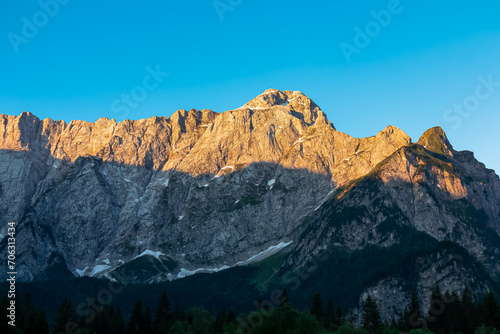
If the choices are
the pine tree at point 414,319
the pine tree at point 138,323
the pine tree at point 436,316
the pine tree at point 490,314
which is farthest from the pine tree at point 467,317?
the pine tree at point 138,323

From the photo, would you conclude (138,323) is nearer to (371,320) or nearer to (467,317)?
(371,320)

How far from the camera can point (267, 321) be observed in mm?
129250

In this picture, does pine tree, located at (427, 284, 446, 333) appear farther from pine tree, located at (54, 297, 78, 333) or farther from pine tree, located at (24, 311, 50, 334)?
pine tree, located at (24, 311, 50, 334)

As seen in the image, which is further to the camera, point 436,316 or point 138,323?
point 436,316

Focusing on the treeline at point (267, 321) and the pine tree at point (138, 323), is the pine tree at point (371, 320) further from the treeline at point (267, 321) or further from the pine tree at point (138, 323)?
the pine tree at point (138, 323)

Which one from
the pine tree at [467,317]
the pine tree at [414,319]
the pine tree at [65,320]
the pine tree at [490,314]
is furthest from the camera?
the pine tree at [414,319]

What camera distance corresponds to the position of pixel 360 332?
132 m

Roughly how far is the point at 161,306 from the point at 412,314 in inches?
2968

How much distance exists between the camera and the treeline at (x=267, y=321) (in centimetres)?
13025

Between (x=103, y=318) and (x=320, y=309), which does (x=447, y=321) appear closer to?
(x=320, y=309)

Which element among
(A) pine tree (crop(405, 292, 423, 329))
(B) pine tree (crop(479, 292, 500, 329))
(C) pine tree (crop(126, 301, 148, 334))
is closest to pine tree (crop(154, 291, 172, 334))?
(C) pine tree (crop(126, 301, 148, 334))

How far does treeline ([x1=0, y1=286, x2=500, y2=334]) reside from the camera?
130m

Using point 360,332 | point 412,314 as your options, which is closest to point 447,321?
point 412,314

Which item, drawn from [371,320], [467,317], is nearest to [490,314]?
[467,317]
